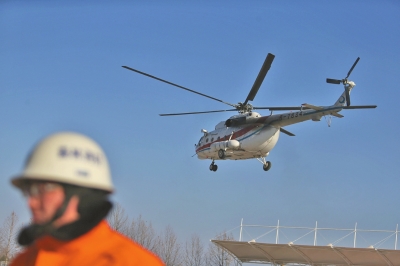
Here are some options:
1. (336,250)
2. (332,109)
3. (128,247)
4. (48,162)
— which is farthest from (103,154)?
(336,250)

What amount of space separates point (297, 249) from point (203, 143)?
30.6ft

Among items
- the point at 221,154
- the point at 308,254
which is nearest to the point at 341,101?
the point at 221,154

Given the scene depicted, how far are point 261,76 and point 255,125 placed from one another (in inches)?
130

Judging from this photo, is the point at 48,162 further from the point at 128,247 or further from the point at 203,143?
the point at 203,143

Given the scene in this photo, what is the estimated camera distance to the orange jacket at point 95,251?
187 centimetres

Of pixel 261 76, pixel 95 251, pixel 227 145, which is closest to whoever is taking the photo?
pixel 95 251

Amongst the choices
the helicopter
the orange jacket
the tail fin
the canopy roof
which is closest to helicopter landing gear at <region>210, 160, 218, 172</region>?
the helicopter

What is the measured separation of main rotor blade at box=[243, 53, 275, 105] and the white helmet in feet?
116

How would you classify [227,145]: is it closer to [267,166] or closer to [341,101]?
[267,166]

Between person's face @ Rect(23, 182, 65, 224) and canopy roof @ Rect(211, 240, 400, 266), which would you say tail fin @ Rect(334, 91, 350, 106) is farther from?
person's face @ Rect(23, 182, 65, 224)

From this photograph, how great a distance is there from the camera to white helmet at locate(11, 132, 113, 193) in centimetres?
196

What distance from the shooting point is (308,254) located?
41281 mm

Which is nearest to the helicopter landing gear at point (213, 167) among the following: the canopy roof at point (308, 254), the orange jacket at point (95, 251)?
the canopy roof at point (308, 254)

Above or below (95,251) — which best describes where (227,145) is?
above
